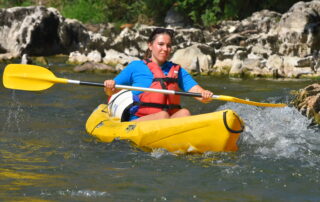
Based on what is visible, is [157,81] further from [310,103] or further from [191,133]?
[310,103]

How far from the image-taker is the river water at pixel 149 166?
3.24 metres

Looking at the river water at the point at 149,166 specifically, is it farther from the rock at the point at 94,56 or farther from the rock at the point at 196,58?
the rock at the point at 94,56

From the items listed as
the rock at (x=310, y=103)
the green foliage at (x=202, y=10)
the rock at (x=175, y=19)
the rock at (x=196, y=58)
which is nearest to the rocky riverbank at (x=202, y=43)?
the rock at (x=196, y=58)

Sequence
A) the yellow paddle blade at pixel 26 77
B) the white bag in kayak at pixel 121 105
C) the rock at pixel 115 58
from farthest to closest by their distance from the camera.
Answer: the rock at pixel 115 58
the yellow paddle blade at pixel 26 77
the white bag in kayak at pixel 121 105

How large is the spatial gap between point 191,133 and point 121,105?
102cm

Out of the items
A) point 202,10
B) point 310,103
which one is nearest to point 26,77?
point 310,103

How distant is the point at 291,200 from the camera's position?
3176 mm

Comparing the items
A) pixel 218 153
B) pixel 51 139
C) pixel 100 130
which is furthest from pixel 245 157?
pixel 51 139

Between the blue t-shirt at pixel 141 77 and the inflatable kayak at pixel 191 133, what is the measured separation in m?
0.41

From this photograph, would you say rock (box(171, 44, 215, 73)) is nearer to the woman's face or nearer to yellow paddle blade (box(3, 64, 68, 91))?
yellow paddle blade (box(3, 64, 68, 91))

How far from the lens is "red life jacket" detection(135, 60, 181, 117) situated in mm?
4660

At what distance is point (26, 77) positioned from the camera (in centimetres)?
520

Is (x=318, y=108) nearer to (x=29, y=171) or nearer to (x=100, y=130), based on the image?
(x=100, y=130)

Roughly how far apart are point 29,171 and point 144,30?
1018 cm
